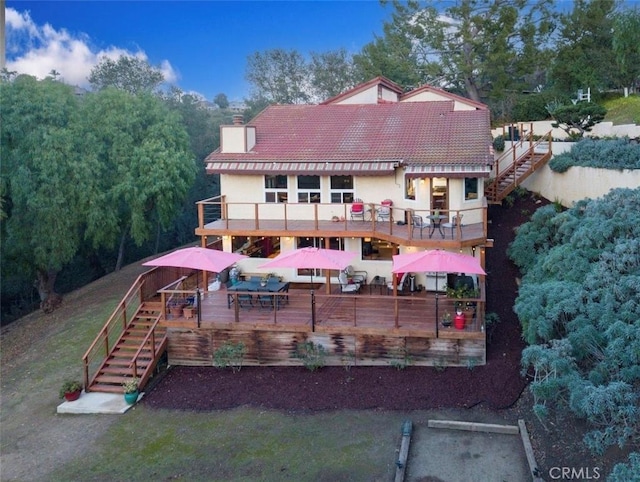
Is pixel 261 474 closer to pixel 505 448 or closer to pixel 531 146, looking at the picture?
pixel 505 448

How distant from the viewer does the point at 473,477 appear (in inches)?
432

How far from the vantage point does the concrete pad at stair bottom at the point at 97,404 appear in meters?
14.9

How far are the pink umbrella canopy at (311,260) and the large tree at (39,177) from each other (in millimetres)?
12291

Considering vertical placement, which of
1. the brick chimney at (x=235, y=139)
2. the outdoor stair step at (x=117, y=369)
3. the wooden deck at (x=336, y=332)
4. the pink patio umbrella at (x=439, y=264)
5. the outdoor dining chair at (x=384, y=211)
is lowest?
the outdoor stair step at (x=117, y=369)

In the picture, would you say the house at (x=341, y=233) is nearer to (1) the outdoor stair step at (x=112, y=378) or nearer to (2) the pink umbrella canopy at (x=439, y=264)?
(1) the outdoor stair step at (x=112, y=378)

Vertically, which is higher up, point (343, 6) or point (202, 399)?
point (343, 6)

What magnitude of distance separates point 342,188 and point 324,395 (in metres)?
8.43

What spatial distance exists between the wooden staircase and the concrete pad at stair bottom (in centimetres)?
1693

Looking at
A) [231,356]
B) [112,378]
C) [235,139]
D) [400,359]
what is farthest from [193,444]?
[235,139]

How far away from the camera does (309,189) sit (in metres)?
20.7

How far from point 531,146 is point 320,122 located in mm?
9749

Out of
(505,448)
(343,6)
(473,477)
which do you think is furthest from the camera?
(343,6)

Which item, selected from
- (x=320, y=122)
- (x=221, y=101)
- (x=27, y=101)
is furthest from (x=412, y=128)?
(x=221, y=101)

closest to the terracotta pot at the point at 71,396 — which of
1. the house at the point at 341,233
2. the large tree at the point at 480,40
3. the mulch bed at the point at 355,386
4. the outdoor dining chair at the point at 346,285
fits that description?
the house at the point at 341,233
